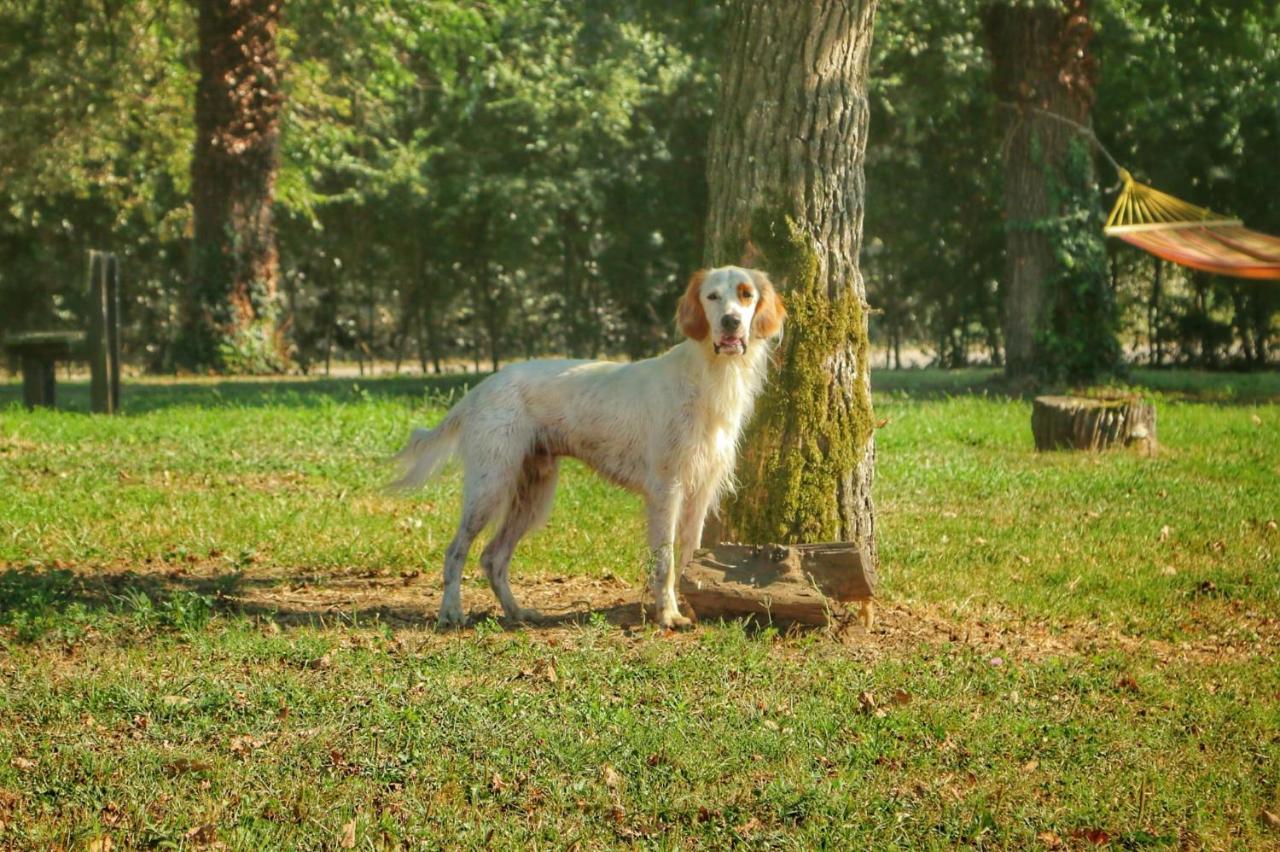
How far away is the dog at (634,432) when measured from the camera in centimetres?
662

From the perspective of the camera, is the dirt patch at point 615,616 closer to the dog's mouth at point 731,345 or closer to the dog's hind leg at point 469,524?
the dog's hind leg at point 469,524

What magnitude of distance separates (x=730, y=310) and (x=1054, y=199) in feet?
42.8

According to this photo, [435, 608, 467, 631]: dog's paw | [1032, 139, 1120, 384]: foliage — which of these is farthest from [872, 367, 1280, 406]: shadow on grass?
[435, 608, 467, 631]: dog's paw

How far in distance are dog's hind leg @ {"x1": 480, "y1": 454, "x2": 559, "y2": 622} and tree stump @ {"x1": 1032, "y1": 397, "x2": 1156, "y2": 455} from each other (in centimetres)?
681

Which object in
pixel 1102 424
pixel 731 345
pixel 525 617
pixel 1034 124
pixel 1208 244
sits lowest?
pixel 525 617

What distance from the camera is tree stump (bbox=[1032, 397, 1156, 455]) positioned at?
12.8m

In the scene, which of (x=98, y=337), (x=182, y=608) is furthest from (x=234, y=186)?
(x=182, y=608)

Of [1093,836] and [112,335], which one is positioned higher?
[112,335]

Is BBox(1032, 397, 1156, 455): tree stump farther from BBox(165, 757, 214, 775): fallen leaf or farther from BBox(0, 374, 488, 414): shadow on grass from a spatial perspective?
BBox(165, 757, 214, 775): fallen leaf

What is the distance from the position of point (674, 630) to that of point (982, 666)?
1.31 metres

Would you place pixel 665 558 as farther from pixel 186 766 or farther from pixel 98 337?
pixel 98 337

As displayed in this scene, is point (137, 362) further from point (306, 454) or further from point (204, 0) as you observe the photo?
point (306, 454)

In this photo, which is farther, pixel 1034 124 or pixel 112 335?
pixel 1034 124

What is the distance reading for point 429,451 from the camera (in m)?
7.28
